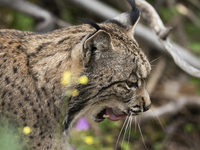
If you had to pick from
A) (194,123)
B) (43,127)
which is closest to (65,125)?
(43,127)

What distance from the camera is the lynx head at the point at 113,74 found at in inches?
123

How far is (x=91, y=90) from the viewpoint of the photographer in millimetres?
3256

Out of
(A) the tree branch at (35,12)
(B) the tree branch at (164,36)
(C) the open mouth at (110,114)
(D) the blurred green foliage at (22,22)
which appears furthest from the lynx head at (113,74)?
(D) the blurred green foliage at (22,22)

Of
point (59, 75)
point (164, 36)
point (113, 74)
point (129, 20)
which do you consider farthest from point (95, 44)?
point (164, 36)

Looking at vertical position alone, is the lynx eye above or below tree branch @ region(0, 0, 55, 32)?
above

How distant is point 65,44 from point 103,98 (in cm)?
79

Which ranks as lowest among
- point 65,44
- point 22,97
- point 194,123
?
point 194,123

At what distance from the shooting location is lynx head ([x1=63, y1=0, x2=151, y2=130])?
3.13m

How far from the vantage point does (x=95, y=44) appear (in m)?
3.00

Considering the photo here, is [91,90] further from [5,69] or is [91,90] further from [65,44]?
[5,69]

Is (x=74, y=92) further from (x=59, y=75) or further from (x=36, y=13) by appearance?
(x=36, y=13)

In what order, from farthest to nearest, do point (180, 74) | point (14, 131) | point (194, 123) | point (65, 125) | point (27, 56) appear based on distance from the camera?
point (180, 74), point (194, 123), point (65, 125), point (27, 56), point (14, 131)

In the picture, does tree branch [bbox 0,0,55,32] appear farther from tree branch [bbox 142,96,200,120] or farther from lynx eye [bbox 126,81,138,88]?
lynx eye [bbox 126,81,138,88]

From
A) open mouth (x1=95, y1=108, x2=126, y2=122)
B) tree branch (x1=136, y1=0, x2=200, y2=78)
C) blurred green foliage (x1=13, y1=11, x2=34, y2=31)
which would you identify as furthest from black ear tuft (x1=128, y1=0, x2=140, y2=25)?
blurred green foliage (x1=13, y1=11, x2=34, y2=31)
